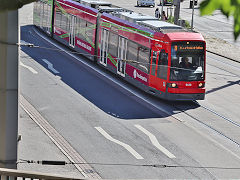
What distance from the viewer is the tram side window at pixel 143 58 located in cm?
2372

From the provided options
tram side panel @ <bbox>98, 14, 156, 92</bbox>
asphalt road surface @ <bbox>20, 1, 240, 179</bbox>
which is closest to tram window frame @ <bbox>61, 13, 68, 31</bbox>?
asphalt road surface @ <bbox>20, 1, 240, 179</bbox>

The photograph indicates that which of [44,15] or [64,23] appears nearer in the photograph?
[64,23]

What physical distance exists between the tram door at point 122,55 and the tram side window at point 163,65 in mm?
2811

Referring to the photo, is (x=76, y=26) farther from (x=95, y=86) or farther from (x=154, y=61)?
(x=154, y=61)

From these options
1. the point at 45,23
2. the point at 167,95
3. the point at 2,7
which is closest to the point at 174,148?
the point at 167,95

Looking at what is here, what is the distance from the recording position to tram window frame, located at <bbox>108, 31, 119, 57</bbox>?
2628cm

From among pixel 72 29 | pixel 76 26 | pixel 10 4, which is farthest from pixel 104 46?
pixel 10 4

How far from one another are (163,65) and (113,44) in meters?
4.30

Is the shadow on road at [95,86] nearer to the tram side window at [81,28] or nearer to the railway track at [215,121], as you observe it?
the railway track at [215,121]

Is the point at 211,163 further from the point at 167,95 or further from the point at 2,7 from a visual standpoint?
the point at 2,7

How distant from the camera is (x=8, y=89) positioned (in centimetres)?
922

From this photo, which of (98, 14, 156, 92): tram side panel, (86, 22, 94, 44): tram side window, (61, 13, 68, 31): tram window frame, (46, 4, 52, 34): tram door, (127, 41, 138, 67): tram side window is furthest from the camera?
(46, 4, 52, 34): tram door

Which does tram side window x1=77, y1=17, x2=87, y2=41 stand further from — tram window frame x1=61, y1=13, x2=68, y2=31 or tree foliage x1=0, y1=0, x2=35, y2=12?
tree foliage x1=0, y1=0, x2=35, y2=12

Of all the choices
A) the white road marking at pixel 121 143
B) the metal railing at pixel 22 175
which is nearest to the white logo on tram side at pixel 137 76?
the white road marking at pixel 121 143
